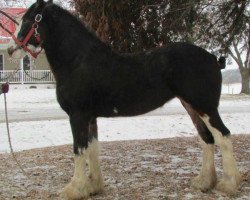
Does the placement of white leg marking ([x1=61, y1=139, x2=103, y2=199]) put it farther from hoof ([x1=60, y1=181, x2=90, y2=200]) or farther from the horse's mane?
the horse's mane

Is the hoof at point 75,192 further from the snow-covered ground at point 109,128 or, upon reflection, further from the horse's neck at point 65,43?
the snow-covered ground at point 109,128

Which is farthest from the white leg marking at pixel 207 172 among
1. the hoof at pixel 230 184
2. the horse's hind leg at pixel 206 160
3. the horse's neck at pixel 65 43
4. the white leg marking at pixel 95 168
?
the horse's neck at pixel 65 43

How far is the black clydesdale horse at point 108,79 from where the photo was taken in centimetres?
548

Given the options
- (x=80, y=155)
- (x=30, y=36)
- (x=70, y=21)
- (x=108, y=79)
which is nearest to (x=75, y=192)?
(x=80, y=155)

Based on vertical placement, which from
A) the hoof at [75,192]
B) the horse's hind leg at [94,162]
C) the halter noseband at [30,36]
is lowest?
the hoof at [75,192]

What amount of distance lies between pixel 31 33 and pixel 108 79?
1089 mm

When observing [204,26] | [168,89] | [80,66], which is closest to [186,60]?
[168,89]

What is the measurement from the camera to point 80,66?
5.52m

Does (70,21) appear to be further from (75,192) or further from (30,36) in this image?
(75,192)

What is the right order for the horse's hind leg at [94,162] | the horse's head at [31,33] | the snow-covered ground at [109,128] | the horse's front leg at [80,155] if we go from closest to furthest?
the horse's front leg at [80,155]
the horse's head at [31,33]
the horse's hind leg at [94,162]
the snow-covered ground at [109,128]

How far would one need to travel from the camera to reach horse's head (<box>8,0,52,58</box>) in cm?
559

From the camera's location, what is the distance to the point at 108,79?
5.48 m

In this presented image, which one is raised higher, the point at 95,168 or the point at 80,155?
the point at 80,155

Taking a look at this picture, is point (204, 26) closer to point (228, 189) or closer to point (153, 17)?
point (153, 17)
